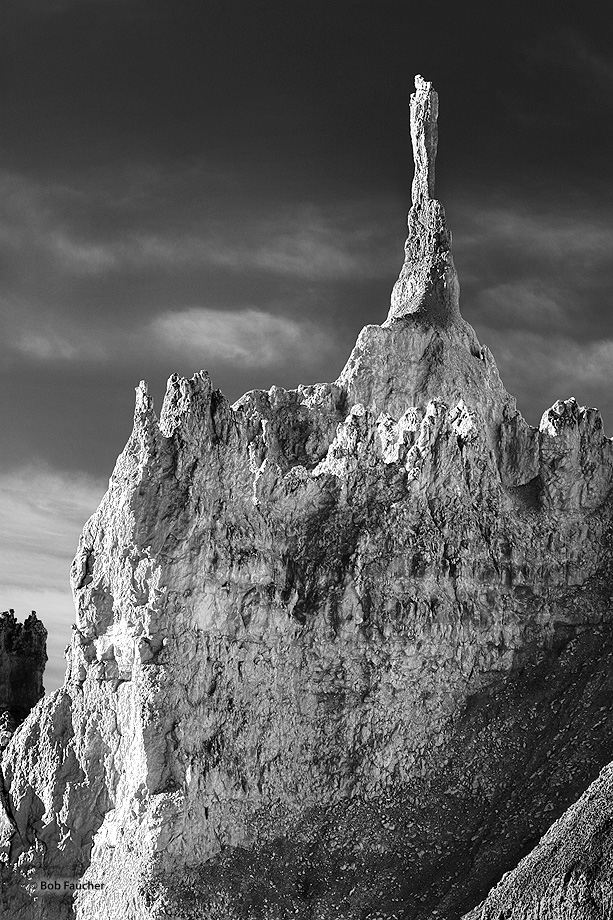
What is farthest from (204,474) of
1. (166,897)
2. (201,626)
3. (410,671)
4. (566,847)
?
(566,847)

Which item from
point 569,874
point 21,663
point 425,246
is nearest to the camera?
point 569,874

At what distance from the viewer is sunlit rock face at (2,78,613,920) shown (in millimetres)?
65375

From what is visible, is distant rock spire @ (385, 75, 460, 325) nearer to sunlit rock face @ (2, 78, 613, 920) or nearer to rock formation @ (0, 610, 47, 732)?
sunlit rock face @ (2, 78, 613, 920)

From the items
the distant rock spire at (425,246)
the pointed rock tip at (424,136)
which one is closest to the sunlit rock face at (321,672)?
the distant rock spire at (425,246)

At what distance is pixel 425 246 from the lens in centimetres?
8406

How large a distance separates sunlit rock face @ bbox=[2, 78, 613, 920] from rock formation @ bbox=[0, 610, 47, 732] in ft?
27.6

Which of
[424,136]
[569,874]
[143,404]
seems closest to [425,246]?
[424,136]

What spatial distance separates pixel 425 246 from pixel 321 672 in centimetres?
2556

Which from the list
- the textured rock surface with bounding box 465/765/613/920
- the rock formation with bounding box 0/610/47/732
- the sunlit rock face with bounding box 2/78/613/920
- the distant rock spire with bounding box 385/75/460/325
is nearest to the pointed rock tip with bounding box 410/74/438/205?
the distant rock spire with bounding box 385/75/460/325

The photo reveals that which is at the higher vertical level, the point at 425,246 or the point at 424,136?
the point at 424,136

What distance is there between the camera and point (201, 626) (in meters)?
66.9

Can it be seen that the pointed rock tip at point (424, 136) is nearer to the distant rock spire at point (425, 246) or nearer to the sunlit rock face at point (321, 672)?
the distant rock spire at point (425, 246)

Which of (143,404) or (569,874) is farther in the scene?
(143,404)

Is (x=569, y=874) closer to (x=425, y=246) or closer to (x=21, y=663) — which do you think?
(x=21, y=663)
